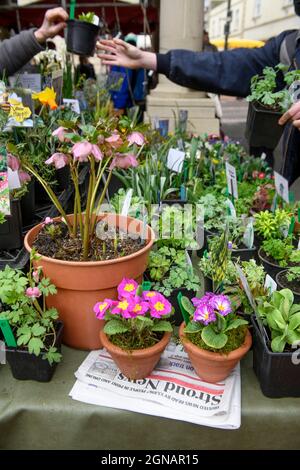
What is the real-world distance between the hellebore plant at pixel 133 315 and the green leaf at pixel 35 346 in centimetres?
16

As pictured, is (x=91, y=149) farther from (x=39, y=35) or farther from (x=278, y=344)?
(x=39, y=35)

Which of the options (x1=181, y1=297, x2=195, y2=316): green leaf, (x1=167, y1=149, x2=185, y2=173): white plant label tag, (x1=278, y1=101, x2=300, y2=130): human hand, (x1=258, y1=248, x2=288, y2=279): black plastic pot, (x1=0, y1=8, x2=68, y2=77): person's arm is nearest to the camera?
(x1=181, y1=297, x2=195, y2=316): green leaf

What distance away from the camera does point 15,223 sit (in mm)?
1260

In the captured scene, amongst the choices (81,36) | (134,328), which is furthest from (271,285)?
(81,36)

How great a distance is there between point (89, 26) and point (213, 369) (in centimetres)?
188

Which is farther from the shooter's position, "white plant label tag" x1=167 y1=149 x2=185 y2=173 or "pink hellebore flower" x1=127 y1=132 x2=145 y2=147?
"white plant label tag" x1=167 y1=149 x2=185 y2=173

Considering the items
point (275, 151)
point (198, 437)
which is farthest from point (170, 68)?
point (198, 437)

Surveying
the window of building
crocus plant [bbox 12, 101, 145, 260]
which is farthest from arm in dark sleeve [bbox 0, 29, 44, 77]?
the window of building

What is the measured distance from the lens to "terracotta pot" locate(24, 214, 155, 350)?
1048 mm

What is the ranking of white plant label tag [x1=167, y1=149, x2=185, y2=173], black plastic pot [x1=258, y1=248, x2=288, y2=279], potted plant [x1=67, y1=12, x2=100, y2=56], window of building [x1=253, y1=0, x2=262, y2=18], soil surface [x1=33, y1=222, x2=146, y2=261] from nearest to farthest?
1. soil surface [x1=33, y1=222, x2=146, y2=261]
2. black plastic pot [x1=258, y1=248, x2=288, y2=279]
3. white plant label tag [x1=167, y1=149, x2=185, y2=173]
4. potted plant [x1=67, y1=12, x2=100, y2=56]
5. window of building [x1=253, y1=0, x2=262, y2=18]

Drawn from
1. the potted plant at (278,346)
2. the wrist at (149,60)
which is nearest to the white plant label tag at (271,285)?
the potted plant at (278,346)

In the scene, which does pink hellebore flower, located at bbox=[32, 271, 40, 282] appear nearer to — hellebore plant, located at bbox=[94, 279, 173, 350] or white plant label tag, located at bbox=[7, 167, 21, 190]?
hellebore plant, located at bbox=[94, 279, 173, 350]

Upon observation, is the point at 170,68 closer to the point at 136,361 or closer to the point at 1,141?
the point at 1,141

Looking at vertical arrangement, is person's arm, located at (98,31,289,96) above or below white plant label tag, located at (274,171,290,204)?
above
